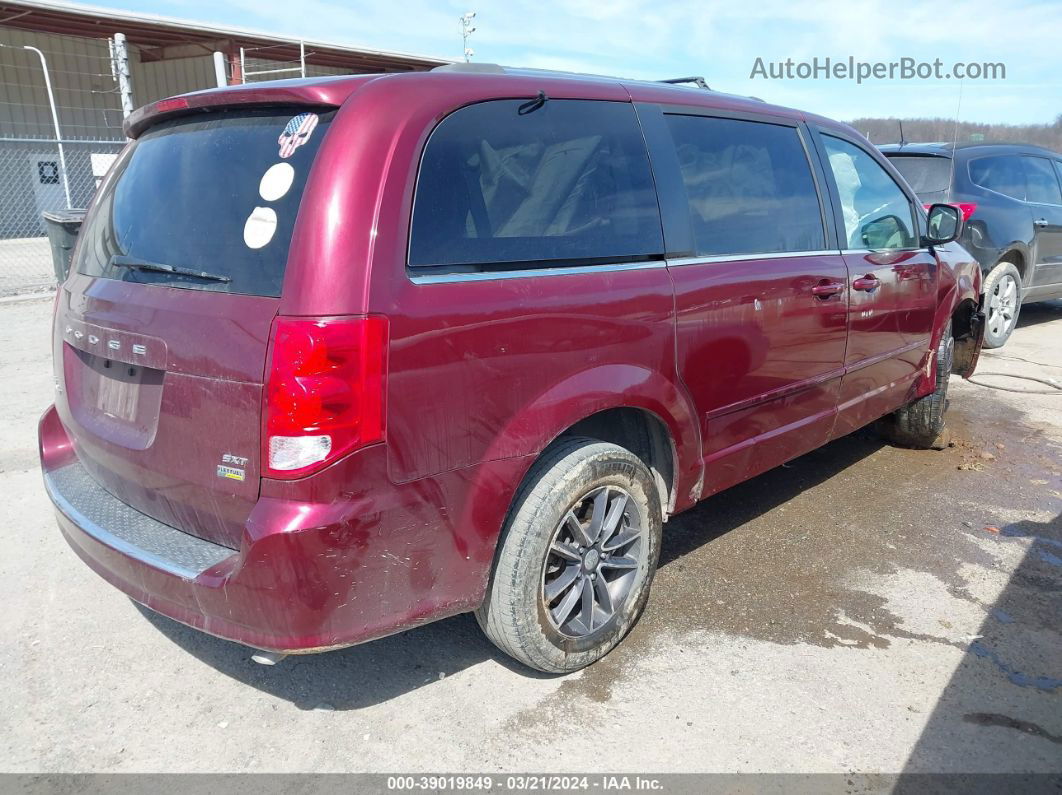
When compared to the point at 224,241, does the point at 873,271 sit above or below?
below

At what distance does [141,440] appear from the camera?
2.44 metres

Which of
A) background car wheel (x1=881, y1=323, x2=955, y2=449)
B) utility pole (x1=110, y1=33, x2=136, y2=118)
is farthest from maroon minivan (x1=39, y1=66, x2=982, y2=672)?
utility pole (x1=110, y1=33, x2=136, y2=118)

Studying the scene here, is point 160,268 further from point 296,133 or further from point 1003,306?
point 1003,306

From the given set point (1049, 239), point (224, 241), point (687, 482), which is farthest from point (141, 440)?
point (1049, 239)

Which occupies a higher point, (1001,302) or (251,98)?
(251,98)

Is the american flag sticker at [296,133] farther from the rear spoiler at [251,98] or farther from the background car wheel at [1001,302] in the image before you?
the background car wheel at [1001,302]

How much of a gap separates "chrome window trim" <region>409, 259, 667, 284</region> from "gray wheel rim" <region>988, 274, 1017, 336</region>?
250 inches

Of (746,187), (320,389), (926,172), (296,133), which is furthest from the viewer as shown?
(926,172)

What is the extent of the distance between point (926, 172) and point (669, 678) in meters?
6.80

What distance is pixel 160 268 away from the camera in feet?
8.02

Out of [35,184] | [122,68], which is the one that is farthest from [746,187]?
[35,184]

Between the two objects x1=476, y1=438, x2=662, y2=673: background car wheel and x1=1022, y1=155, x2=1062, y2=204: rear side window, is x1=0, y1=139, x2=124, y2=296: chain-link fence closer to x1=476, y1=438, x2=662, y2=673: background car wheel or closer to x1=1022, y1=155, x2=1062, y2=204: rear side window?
x1=1022, y1=155, x2=1062, y2=204: rear side window

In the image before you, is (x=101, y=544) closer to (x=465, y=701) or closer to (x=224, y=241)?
(x=224, y=241)

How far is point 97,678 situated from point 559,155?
2.35m
